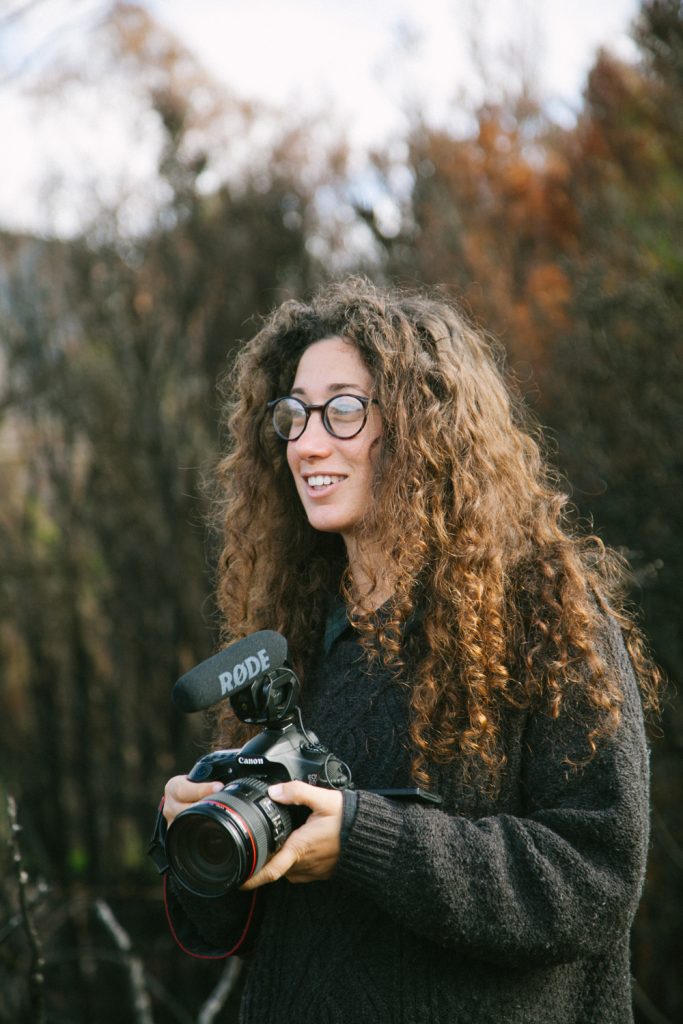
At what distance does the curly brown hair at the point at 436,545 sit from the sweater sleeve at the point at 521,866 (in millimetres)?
108

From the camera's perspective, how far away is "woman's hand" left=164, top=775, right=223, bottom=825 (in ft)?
5.20

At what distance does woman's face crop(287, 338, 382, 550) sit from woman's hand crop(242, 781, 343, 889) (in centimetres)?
57

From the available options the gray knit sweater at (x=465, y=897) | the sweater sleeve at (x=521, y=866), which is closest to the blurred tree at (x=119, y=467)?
the gray knit sweater at (x=465, y=897)

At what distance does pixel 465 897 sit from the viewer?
142cm

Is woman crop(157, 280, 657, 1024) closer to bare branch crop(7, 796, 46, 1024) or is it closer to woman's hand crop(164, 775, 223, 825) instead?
→ woman's hand crop(164, 775, 223, 825)

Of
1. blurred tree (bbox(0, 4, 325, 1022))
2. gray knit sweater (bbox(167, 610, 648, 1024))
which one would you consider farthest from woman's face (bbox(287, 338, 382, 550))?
blurred tree (bbox(0, 4, 325, 1022))

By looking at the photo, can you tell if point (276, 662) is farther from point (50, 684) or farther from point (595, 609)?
point (50, 684)

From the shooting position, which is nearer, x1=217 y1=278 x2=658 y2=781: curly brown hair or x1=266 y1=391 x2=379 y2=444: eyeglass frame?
x1=217 y1=278 x2=658 y2=781: curly brown hair

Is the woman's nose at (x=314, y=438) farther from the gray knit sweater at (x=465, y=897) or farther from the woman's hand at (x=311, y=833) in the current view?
the woman's hand at (x=311, y=833)

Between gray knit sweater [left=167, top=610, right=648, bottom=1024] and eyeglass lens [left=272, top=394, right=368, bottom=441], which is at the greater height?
eyeglass lens [left=272, top=394, right=368, bottom=441]

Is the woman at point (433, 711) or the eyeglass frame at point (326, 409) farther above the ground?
the eyeglass frame at point (326, 409)

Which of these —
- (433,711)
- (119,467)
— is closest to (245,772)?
(433,711)

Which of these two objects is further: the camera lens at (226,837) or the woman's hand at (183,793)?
the woman's hand at (183,793)

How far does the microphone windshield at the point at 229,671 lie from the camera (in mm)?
1440
